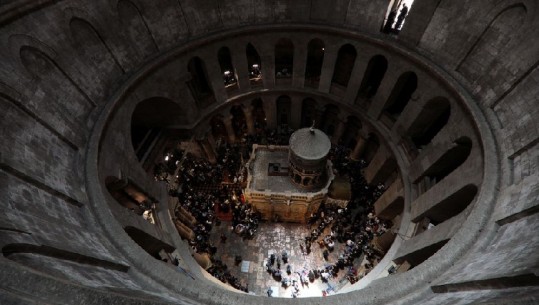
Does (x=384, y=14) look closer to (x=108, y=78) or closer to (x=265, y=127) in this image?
(x=265, y=127)

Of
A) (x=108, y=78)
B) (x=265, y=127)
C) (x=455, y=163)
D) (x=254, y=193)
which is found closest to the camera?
(x=108, y=78)

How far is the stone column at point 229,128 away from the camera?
884 inches

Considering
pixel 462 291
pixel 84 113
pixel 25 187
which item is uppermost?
pixel 84 113

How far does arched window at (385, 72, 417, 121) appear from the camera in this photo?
62.1ft

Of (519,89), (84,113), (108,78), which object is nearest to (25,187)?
(84,113)

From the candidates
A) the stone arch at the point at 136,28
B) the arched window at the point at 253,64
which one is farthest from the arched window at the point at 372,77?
the stone arch at the point at 136,28

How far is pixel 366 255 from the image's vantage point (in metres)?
18.7

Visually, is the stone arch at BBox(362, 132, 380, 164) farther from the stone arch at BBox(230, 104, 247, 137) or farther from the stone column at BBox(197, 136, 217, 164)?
the stone column at BBox(197, 136, 217, 164)

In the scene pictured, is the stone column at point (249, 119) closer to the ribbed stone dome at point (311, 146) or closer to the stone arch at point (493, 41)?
the ribbed stone dome at point (311, 146)

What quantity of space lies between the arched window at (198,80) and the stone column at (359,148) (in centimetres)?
1068

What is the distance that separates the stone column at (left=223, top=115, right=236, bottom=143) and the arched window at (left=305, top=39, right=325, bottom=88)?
5.96 meters

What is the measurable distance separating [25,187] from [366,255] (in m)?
16.5

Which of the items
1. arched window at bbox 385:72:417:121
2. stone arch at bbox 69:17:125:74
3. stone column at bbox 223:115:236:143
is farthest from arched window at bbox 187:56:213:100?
arched window at bbox 385:72:417:121

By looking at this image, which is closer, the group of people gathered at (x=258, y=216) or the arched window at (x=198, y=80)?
the group of people gathered at (x=258, y=216)
